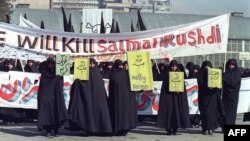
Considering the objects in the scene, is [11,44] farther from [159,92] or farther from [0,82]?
[159,92]

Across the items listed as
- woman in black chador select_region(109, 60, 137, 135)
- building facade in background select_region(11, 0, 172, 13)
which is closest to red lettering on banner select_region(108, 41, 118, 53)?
woman in black chador select_region(109, 60, 137, 135)

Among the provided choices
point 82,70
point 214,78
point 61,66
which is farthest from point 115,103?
point 214,78

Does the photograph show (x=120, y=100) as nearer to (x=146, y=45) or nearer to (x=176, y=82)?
(x=176, y=82)

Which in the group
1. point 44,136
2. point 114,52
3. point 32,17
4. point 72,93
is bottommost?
point 44,136

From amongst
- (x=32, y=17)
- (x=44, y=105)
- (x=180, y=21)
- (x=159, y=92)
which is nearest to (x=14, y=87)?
(x=44, y=105)

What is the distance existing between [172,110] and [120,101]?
1131 millimetres

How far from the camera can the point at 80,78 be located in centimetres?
1144

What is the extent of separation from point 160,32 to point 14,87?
11.4 ft

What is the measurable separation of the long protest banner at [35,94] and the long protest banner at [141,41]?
2.22 feet

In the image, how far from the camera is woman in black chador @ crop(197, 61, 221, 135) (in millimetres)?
12180

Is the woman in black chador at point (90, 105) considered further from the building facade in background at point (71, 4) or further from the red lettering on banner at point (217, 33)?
the building facade in background at point (71, 4)

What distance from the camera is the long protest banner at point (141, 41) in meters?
12.8

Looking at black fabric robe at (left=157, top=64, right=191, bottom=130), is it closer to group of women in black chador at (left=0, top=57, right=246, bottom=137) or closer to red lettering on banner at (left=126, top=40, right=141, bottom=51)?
group of women in black chador at (left=0, top=57, right=246, bottom=137)

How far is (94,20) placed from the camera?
1991cm
